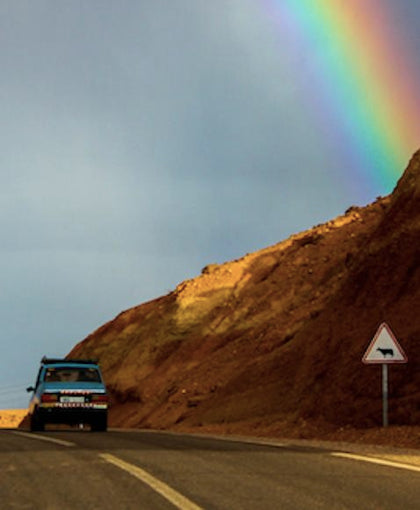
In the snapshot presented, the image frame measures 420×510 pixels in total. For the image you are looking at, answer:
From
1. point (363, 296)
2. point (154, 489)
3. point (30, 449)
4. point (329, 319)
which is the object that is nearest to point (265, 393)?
point (329, 319)

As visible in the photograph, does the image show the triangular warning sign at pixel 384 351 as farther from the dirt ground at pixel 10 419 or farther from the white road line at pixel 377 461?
the dirt ground at pixel 10 419

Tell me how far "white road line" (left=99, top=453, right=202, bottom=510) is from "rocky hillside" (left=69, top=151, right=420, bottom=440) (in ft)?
36.3

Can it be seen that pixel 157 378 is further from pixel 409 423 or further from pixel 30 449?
pixel 30 449

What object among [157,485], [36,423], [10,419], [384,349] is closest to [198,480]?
[157,485]

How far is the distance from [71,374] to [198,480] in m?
16.5

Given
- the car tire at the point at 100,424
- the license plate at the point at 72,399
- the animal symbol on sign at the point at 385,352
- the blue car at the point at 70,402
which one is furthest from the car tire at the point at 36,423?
the animal symbol on sign at the point at 385,352

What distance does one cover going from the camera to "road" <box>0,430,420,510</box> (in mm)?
8594

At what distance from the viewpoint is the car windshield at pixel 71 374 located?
2625 centimetres

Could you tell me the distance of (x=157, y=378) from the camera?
45.7 m

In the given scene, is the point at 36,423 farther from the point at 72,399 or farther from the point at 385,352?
the point at 385,352

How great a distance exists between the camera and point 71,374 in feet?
86.6

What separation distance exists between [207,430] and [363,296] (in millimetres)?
6798

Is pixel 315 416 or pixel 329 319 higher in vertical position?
pixel 329 319

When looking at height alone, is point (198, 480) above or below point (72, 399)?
below
